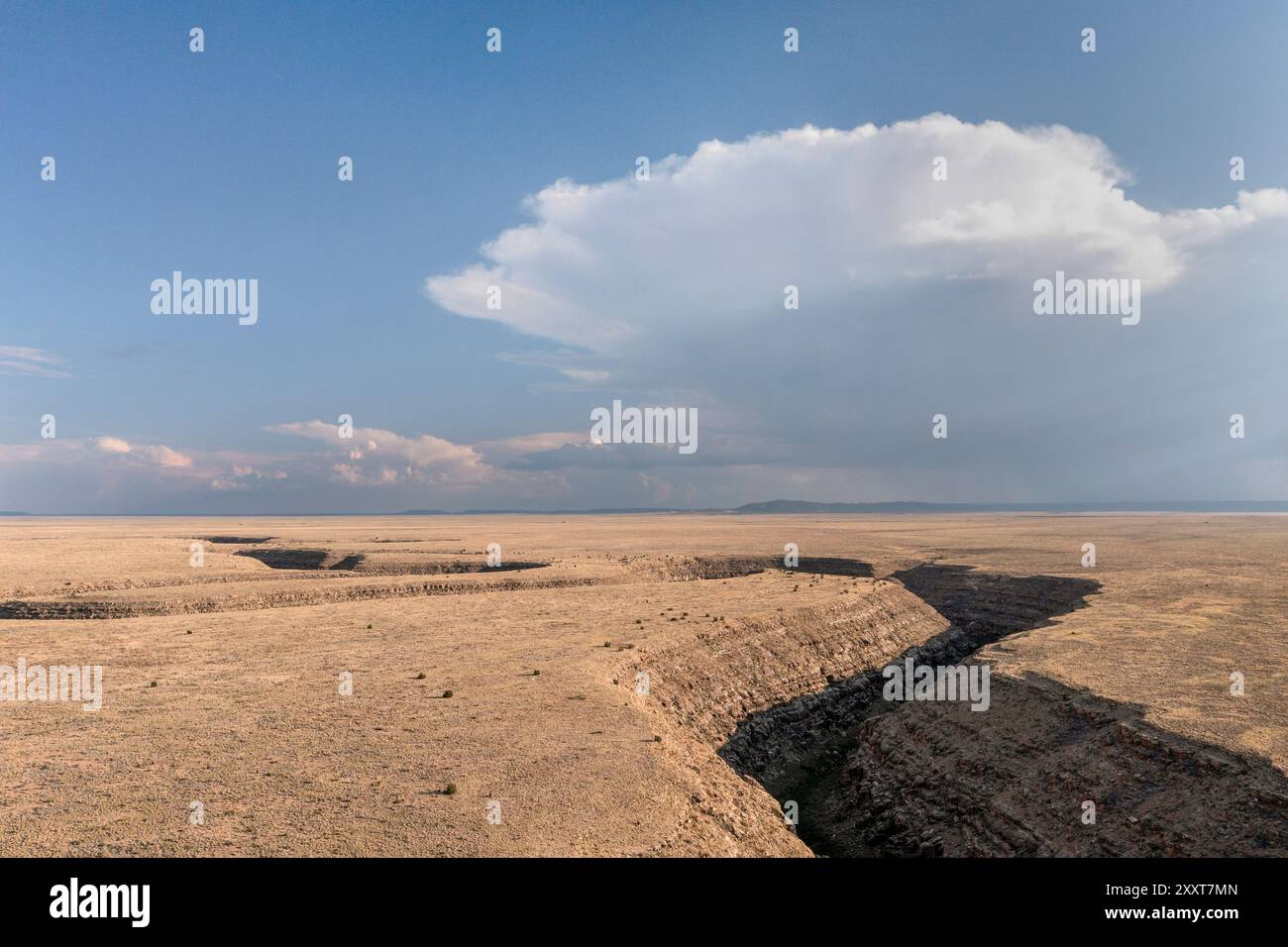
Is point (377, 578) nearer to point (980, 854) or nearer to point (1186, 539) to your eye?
point (980, 854)

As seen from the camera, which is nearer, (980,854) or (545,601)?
(980,854)
